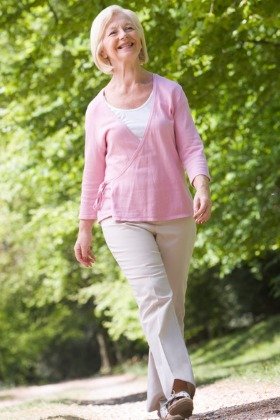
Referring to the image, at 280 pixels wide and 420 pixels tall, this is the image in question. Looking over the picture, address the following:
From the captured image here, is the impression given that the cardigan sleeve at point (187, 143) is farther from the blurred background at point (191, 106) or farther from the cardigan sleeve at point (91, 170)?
the blurred background at point (191, 106)

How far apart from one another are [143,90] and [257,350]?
17867 millimetres

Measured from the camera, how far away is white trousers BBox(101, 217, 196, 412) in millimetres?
5082

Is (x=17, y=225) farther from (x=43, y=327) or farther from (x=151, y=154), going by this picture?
(x=151, y=154)

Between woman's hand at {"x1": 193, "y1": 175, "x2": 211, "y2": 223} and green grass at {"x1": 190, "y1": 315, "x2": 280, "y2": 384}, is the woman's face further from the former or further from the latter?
green grass at {"x1": 190, "y1": 315, "x2": 280, "y2": 384}

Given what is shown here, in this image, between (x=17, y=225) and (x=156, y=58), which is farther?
(x=17, y=225)

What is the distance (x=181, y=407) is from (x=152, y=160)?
4.19ft

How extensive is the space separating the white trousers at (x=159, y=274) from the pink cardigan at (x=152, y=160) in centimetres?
8

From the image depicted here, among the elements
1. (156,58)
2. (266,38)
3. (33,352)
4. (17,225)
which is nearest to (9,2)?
(156,58)

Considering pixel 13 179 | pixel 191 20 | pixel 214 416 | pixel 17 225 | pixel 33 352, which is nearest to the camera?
pixel 214 416

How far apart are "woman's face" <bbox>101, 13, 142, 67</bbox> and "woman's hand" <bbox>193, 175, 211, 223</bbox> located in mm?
791

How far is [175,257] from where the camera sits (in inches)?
207

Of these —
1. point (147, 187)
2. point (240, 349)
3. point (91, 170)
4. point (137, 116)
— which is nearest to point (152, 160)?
point (147, 187)

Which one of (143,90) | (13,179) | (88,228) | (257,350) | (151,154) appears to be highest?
(143,90)

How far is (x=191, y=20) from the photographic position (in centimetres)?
925
